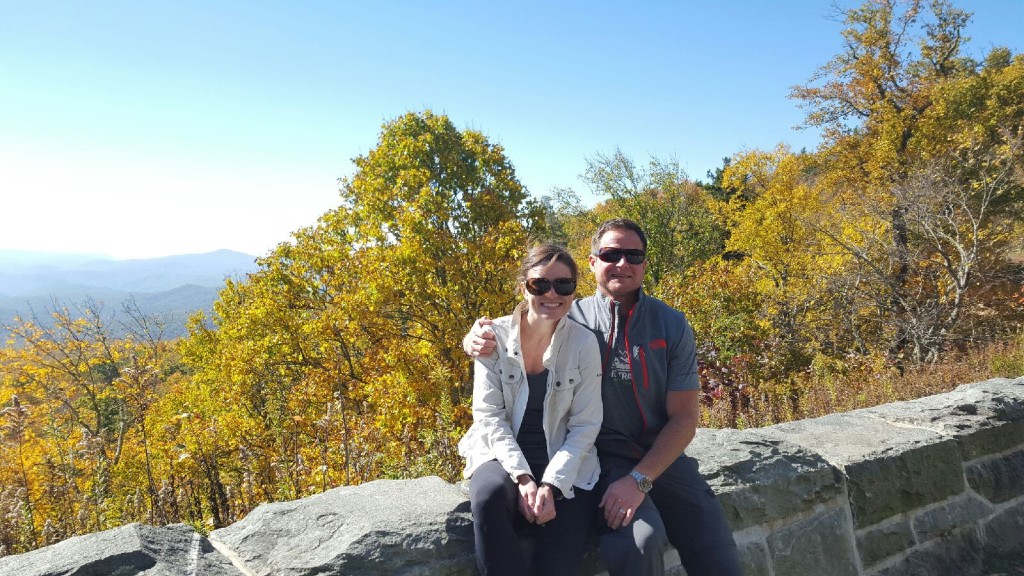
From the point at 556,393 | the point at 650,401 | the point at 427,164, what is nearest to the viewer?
the point at 556,393

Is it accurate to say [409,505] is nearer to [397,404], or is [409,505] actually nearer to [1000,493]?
[1000,493]

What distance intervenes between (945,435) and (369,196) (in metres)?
14.8

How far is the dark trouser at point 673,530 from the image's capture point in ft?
5.75

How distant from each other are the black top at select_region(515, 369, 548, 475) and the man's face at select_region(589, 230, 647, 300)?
48 centimetres

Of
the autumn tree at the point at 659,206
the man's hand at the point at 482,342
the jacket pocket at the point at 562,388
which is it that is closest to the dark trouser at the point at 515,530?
the jacket pocket at the point at 562,388

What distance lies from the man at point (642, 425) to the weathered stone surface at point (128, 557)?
100 cm

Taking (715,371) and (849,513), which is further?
(715,371)

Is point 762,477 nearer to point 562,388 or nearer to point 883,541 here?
point 883,541

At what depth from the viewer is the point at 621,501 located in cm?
187

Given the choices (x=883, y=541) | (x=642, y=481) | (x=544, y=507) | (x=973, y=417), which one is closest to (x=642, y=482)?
(x=642, y=481)

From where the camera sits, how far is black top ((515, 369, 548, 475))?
206cm

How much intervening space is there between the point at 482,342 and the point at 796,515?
4.61 ft

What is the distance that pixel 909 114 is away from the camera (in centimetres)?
1859

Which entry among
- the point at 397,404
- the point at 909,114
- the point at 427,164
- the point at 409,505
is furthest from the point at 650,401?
the point at 909,114
